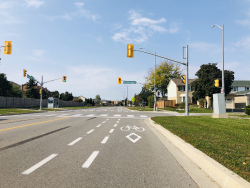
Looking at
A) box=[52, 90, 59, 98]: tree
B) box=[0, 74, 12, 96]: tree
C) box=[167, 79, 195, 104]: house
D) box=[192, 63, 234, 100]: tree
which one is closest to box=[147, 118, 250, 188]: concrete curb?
box=[192, 63, 234, 100]: tree

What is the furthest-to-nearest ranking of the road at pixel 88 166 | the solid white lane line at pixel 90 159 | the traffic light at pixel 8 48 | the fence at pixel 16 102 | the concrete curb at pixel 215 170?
1. the fence at pixel 16 102
2. the traffic light at pixel 8 48
3. the solid white lane line at pixel 90 159
4. the road at pixel 88 166
5. the concrete curb at pixel 215 170

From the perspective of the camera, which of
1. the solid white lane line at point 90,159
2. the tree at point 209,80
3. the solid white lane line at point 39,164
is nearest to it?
the solid white lane line at point 39,164

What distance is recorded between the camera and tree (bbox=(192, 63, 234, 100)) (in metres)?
35.0

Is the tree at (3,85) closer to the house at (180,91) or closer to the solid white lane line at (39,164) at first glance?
the house at (180,91)

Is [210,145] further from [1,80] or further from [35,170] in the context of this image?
[1,80]

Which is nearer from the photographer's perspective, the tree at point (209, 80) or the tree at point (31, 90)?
the tree at point (209, 80)

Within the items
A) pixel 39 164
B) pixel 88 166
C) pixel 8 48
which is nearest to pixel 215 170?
pixel 88 166

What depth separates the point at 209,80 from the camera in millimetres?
35844

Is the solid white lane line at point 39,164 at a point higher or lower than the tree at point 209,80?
lower

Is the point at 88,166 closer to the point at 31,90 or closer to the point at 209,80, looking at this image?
the point at 209,80

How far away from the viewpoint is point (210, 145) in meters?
6.07

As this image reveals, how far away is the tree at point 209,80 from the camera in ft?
115

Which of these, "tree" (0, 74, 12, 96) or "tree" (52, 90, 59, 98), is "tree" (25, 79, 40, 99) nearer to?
"tree" (0, 74, 12, 96)

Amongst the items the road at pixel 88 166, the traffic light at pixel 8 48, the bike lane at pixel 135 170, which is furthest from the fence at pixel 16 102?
the bike lane at pixel 135 170
